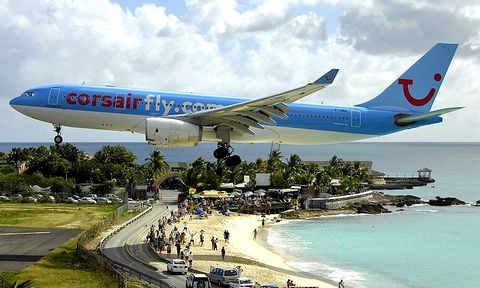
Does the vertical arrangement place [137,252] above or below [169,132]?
below

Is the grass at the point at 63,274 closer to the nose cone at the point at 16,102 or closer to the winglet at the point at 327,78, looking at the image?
the nose cone at the point at 16,102

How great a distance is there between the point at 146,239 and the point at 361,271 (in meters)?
25.6

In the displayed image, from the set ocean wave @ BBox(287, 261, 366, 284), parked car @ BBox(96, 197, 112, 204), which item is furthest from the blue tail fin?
parked car @ BBox(96, 197, 112, 204)

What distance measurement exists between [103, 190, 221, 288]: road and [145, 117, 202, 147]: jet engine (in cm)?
976

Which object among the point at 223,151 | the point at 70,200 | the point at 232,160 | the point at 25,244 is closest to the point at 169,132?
the point at 223,151

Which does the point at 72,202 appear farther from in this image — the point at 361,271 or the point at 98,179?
the point at 361,271

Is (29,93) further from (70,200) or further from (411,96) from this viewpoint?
(70,200)

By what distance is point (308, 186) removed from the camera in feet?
425

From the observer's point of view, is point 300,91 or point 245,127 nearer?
point 300,91

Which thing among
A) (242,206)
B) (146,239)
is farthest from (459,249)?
(146,239)

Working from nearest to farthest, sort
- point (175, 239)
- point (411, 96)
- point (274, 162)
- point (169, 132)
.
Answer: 1. point (169, 132)
2. point (411, 96)
3. point (175, 239)
4. point (274, 162)

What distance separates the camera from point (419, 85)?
169 ft

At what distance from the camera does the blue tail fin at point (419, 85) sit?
50.2 metres

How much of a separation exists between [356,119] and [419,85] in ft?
25.3
